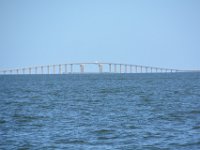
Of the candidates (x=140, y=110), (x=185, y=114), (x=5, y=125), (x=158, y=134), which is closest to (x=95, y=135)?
(x=158, y=134)

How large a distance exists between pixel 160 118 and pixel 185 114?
209cm

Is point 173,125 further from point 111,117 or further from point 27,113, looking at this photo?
point 27,113

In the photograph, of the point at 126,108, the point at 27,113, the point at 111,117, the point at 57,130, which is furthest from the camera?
the point at 126,108

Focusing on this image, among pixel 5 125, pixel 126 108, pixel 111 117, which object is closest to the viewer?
pixel 5 125

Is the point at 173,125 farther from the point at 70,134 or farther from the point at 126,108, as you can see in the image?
the point at 126,108

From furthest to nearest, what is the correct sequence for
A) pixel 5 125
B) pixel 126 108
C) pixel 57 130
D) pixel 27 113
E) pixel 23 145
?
pixel 126 108 < pixel 27 113 < pixel 5 125 < pixel 57 130 < pixel 23 145

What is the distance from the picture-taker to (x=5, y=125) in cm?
2491

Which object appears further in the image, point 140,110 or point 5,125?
point 140,110

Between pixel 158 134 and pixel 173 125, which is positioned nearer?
pixel 158 134

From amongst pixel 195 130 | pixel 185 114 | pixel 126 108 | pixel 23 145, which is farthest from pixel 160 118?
pixel 23 145

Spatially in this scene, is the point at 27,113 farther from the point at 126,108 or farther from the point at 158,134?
the point at 158,134

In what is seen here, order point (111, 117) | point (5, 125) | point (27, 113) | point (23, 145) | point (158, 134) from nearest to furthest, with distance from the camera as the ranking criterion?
point (23, 145)
point (158, 134)
point (5, 125)
point (111, 117)
point (27, 113)

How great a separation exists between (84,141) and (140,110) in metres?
11.8

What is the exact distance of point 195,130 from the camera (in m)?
21.6
